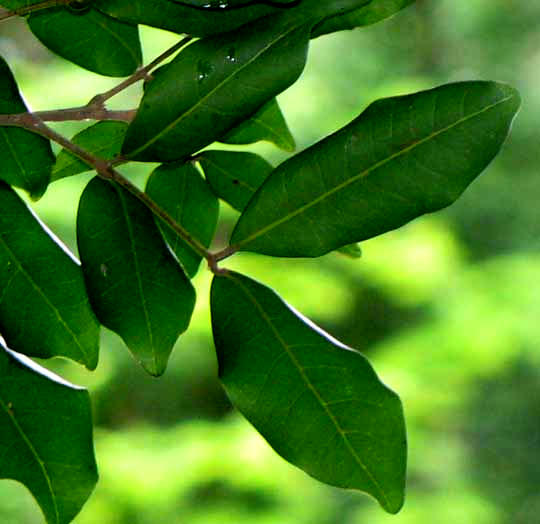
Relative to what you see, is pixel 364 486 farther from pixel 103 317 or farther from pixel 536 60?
pixel 536 60

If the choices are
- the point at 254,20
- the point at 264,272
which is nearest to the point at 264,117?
the point at 254,20

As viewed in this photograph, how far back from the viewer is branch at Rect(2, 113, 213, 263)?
1.72 ft

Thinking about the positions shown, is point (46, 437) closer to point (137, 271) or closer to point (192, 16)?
point (137, 271)

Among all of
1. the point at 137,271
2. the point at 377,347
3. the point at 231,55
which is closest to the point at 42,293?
the point at 137,271

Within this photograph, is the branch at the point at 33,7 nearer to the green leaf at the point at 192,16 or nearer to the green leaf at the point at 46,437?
the green leaf at the point at 192,16

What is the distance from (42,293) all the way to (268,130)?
153 millimetres

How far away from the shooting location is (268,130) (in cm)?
62

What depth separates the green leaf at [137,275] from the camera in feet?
1.74

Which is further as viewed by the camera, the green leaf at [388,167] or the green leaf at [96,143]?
the green leaf at [96,143]

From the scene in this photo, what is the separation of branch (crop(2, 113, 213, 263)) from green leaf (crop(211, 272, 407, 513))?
0.06 metres

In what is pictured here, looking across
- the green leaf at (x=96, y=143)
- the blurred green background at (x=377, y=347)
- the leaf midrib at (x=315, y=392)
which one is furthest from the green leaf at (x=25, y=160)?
the blurred green background at (x=377, y=347)

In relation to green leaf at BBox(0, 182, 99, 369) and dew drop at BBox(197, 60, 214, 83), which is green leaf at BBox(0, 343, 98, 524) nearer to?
green leaf at BBox(0, 182, 99, 369)

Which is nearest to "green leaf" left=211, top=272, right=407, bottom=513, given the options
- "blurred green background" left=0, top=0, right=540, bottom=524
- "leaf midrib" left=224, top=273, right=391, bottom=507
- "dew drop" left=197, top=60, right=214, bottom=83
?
"leaf midrib" left=224, top=273, right=391, bottom=507

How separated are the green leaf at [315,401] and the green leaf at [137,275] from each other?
0.03m
